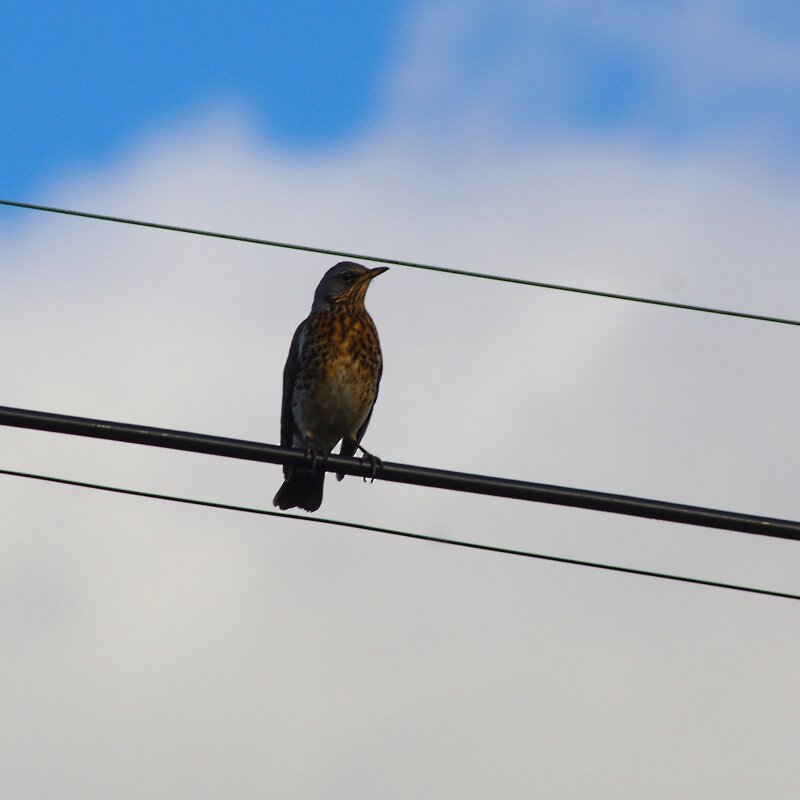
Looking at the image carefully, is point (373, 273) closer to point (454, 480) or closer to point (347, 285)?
point (347, 285)

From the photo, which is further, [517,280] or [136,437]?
[517,280]

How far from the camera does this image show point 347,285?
34.4ft

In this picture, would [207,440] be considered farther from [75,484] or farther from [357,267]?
[357,267]

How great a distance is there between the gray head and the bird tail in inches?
49.4

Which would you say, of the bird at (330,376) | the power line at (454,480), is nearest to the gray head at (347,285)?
the bird at (330,376)

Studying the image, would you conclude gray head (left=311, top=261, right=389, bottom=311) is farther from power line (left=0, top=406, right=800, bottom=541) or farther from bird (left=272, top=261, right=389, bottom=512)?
power line (left=0, top=406, right=800, bottom=541)

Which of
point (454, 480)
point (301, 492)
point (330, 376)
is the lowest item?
point (454, 480)

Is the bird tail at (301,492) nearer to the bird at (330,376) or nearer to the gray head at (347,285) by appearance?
the bird at (330,376)

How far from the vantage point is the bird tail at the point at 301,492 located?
391 inches

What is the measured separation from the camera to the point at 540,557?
243 inches

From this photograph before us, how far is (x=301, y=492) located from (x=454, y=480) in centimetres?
437

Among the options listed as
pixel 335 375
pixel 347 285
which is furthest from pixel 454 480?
pixel 347 285

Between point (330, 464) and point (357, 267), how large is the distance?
4.03 metres

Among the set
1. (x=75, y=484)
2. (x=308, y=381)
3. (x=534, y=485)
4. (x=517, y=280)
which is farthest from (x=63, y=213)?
(x=308, y=381)
